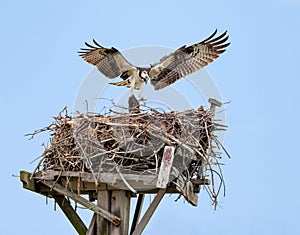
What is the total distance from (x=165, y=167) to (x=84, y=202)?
37.4 inches

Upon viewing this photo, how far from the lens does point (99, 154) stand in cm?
642

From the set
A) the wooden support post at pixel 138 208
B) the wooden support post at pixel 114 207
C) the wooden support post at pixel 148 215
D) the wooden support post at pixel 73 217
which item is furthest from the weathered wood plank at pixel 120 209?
the wooden support post at pixel 138 208

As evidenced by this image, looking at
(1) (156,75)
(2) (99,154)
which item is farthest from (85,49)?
(2) (99,154)

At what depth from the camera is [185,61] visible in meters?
7.96

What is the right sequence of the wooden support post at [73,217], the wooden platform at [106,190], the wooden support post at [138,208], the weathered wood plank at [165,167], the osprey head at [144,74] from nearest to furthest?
the weathered wood plank at [165,167] < the wooden platform at [106,190] < the wooden support post at [73,217] < the wooden support post at [138,208] < the osprey head at [144,74]

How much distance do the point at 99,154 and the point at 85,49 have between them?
2.11 m

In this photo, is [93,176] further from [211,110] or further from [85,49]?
[85,49]

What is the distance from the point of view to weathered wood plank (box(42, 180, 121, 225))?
6.65 meters

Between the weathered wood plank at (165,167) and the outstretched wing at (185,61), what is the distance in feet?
6.03

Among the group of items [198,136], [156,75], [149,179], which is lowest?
[149,179]

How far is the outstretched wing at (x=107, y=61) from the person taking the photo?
791 cm

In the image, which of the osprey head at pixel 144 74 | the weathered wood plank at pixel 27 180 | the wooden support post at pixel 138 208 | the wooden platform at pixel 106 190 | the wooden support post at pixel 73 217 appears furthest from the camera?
the osprey head at pixel 144 74

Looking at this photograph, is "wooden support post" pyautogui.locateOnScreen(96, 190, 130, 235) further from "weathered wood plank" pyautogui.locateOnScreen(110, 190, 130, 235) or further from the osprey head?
the osprey head

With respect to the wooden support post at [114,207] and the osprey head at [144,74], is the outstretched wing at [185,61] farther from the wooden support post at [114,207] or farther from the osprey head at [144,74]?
the wooden support post at [114,207]
